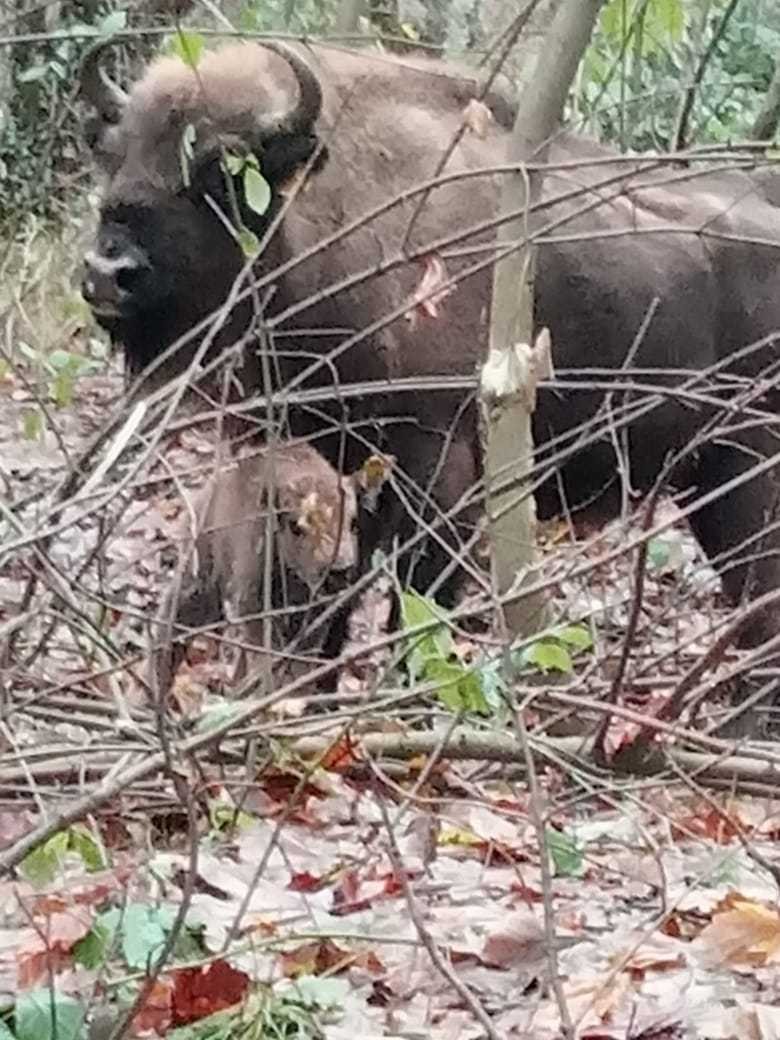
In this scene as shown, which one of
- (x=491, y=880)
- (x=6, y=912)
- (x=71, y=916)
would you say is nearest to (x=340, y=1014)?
(x=71, y=916)

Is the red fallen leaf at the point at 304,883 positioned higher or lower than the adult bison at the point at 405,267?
lower

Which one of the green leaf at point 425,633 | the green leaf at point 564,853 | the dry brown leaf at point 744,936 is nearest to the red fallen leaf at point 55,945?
the green leaf at point 425,633

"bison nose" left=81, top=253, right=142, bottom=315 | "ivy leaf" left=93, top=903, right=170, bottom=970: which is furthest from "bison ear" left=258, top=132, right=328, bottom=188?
"ivy leaf" left=93, top=903, right=170, bottom=970

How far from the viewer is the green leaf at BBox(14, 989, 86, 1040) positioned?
288cm

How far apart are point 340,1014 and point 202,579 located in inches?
138

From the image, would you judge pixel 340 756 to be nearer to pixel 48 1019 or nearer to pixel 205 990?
pixel 205 990

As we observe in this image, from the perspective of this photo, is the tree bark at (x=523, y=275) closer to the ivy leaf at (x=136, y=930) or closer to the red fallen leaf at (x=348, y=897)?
the red fallen leaf at (x=348, y=897)

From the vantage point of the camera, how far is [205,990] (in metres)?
3.24

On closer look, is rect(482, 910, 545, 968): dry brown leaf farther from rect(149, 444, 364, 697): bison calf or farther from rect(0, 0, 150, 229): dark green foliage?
rect(0, 0, 150, 229): dark green foliage

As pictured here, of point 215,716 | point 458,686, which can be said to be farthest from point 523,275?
point 458,686

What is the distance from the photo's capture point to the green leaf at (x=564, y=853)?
3.52m

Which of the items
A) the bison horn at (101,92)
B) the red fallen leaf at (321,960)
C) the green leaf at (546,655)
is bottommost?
the red fallen leaf at (321,960)

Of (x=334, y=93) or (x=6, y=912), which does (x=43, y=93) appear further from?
(x=6, y=912)

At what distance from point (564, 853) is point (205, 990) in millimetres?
657
